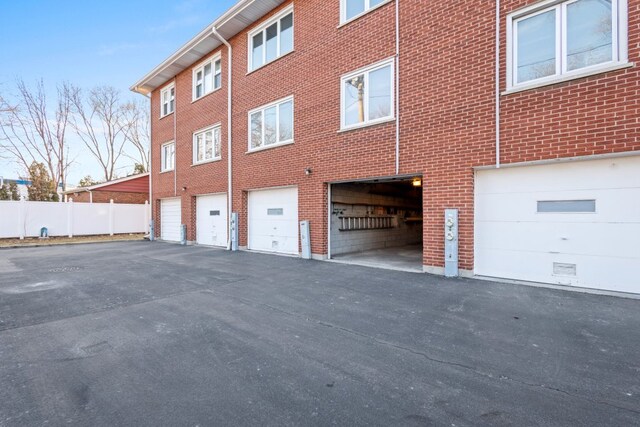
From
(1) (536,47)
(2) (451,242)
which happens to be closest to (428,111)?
(1) (536,47)

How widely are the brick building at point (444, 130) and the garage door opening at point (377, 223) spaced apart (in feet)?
0.25

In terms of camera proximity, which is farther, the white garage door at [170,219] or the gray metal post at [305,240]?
the white garage door at [170,219]

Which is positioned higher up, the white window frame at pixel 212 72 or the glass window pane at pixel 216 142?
the white window frame at pixel 212 72

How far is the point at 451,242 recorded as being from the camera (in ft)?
20.3

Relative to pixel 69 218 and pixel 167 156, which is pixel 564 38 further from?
pixel 69 218

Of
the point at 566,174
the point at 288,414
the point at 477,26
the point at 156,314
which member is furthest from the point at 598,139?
the point at 156,314

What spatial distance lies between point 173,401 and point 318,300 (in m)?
2.79

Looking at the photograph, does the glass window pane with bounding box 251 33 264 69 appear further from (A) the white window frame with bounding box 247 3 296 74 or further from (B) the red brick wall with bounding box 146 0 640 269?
(B) the red brick wall with bounding box 146 0 640 269

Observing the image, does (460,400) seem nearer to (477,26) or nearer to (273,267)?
(273,267)

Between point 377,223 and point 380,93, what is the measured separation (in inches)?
205

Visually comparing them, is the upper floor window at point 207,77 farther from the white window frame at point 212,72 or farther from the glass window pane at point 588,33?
the glass window pane at point 588,33

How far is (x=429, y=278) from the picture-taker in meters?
6.16

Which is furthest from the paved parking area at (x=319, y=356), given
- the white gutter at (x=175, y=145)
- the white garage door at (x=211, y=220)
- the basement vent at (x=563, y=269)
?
the white gutter at (x=175, y=145)

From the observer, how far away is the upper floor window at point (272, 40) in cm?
983
